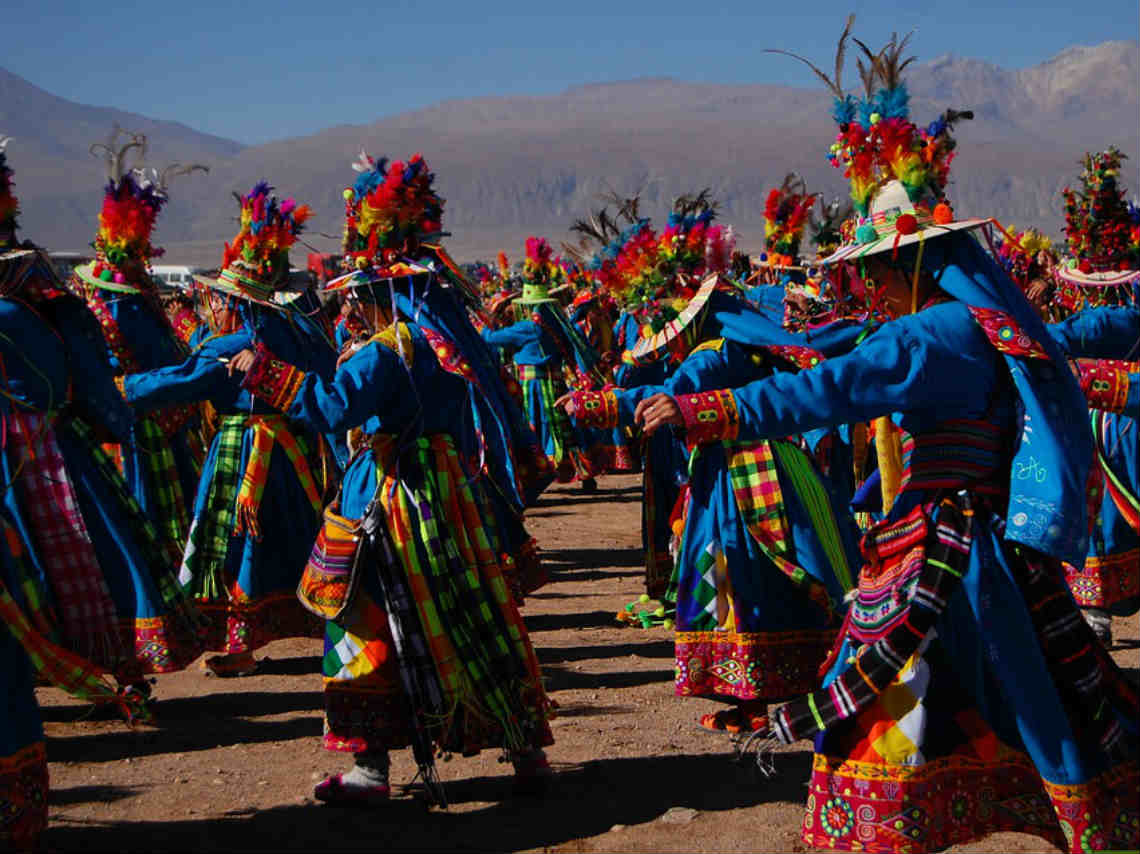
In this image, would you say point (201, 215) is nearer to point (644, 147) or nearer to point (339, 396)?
point (644, 147)

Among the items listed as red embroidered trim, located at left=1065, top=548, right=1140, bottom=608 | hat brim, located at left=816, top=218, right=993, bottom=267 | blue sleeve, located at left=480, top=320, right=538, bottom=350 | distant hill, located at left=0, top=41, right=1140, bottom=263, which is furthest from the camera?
distant hill, located at left=0, top=41, right=1140, bottom=263

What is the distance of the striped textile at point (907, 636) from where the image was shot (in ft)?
11.4

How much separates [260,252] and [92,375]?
1985mm

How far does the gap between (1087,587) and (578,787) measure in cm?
341

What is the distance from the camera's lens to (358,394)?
4.66 meters

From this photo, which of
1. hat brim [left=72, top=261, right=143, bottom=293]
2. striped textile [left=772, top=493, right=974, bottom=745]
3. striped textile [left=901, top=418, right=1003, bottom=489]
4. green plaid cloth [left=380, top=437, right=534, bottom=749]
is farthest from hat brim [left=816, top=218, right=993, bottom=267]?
hat brim [left=72, top=261, right=143, bottom=293]

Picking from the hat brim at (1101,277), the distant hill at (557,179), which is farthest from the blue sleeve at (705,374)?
the distant hill at (557,179)

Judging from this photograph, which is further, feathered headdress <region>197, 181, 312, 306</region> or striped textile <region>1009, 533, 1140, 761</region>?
feathered headdress <region>197, 181, 312, 306</region>

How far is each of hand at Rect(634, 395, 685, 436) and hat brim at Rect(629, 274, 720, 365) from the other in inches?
102

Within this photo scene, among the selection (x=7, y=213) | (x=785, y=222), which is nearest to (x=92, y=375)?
(x=7, y=213)

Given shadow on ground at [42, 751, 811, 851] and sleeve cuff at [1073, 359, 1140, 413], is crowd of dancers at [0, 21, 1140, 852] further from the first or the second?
shadow on ground at [42, 751, 811, 851]

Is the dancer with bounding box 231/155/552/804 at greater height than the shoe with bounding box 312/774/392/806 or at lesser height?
greater

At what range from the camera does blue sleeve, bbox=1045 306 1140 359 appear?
23.0 feet

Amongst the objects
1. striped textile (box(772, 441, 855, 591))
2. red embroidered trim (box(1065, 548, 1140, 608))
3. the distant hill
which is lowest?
red embroidered trim (box(1065, 548, 1140, 608))
